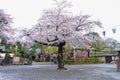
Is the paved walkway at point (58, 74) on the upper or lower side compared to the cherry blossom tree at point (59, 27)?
lower

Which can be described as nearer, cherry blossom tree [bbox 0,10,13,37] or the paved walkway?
the paved walkway

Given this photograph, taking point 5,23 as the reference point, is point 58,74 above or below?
below

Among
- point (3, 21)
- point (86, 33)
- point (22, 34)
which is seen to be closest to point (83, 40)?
point (86, 33)

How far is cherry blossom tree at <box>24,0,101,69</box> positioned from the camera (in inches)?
1231

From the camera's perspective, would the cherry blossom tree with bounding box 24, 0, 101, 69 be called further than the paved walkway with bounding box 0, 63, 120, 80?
Yes

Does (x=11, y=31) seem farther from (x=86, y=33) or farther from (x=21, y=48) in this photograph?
(x=21, y=48)

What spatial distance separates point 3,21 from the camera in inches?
1205

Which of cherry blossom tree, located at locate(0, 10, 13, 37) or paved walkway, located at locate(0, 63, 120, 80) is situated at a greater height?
cherry blossom tree, located at locate(0, 10, 13, 37)

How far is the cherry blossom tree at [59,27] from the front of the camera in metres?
31.3

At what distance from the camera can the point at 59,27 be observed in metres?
31.8

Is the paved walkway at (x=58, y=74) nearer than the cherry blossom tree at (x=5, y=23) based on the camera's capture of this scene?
Yes

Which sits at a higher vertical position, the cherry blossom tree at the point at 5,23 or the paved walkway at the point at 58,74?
the cherry blossom tree at the point at 5,23

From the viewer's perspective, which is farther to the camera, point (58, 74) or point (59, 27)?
point (59, 27)

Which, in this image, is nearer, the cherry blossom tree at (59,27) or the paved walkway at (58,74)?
the paved walkway at (58,74)
